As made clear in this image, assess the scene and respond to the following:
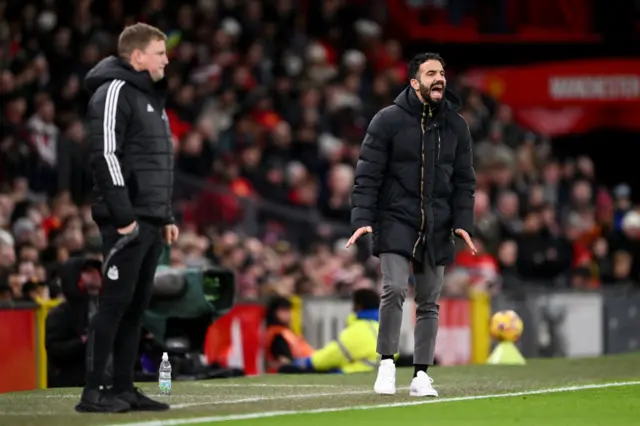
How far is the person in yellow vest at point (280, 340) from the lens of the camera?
16156 millimetres

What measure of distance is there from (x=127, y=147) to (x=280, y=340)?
700cm

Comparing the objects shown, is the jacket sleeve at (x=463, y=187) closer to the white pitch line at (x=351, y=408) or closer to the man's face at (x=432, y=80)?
the man's face at (x=432, y=80)

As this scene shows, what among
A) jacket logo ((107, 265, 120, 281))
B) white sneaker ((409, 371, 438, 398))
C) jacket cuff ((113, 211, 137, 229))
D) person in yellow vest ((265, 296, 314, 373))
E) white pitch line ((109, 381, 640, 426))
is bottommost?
white pitch line ((109, 381, 640, 426))

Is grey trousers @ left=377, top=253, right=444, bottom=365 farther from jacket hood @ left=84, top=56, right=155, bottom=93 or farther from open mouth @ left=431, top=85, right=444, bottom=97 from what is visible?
jacket hood @ left=84, top=56, right=155, bottom=93

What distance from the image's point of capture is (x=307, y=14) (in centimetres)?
2889

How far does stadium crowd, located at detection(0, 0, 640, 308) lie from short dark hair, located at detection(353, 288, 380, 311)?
2501 mm

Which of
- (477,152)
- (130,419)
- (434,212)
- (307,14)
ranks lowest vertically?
(130,419)

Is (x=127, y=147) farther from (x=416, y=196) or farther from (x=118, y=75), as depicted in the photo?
(x=416, y=196)

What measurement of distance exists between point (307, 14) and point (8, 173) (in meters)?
10.7

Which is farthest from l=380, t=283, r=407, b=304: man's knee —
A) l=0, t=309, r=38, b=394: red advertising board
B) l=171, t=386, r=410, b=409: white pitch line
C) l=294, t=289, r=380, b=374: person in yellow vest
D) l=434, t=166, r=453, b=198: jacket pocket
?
l=0, t=309, r=38, b=394: red advertising board

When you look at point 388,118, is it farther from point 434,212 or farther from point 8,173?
point 8,173

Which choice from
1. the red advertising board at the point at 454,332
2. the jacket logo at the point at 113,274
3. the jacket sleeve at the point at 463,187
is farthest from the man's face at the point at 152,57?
the red advertising board at the point at 454,332

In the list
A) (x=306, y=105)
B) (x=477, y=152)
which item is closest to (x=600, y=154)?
(x=477, y=152)

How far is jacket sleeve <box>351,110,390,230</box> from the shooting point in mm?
10664
